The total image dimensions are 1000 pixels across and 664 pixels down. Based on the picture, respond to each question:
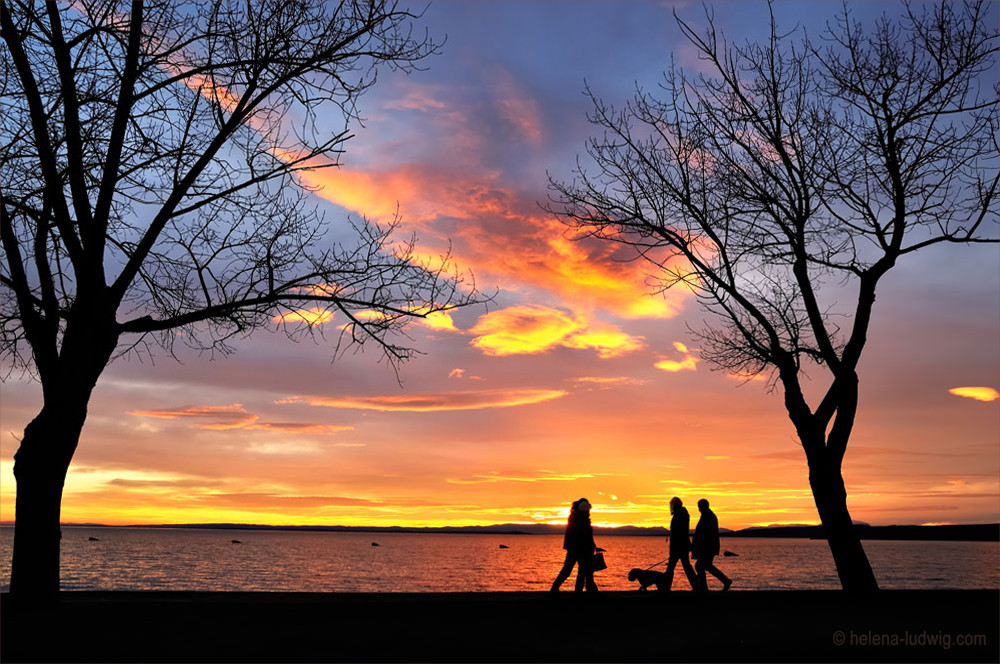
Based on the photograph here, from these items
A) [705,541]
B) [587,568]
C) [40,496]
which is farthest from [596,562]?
[40,496]

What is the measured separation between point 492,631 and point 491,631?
1cm

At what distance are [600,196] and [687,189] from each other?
1778 mm

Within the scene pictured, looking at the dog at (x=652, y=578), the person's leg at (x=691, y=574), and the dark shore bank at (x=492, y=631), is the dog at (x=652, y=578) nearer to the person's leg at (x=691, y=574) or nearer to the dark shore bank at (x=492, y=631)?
the person's leg at (x=691, y=574)

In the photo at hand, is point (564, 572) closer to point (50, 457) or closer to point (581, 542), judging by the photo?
point (581, 542)

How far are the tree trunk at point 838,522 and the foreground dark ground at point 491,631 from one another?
1.16m

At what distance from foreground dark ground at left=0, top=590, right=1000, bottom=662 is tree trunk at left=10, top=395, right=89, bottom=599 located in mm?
399

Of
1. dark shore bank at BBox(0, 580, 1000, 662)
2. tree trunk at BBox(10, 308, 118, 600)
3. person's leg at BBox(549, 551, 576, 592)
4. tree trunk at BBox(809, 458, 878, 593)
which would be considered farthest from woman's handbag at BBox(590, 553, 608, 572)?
tree trunk at BBox(10, 308, 118, 600)

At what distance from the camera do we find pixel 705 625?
11.2m

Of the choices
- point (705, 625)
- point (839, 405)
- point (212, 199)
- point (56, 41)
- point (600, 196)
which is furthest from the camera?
point (600, 196)

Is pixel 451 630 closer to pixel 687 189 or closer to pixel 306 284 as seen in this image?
pixel 306 284

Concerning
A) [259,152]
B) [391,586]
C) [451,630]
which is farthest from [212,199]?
[391,586]

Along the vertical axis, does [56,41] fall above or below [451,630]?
above

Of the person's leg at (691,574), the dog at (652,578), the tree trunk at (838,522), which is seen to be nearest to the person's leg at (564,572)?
the dog at (652,578)

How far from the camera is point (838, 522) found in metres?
15.2
